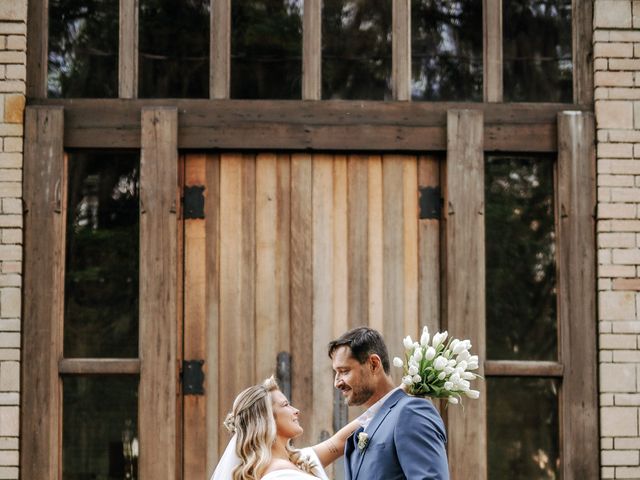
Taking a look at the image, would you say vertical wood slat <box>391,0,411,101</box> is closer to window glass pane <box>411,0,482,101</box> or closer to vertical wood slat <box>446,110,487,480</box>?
window glass pane <box>411,0,482,101</box>

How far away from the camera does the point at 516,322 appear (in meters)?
7.20

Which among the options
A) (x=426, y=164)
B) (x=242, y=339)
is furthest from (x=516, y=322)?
(x=242, y=339)

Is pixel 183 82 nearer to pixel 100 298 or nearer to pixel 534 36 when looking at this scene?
pixel 100 298

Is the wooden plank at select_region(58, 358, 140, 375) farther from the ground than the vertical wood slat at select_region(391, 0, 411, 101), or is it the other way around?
the vertical wood slat at select_region(391, 0, 411, 101)

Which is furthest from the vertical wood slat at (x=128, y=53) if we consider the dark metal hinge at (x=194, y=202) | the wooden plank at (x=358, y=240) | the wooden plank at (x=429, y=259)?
the wooden plank at (x=429, y=259)

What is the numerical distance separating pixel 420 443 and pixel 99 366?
3.00m

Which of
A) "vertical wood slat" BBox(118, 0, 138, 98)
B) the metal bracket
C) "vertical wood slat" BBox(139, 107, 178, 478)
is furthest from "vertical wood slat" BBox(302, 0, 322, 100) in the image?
the metal bracket

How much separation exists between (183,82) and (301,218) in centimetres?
114

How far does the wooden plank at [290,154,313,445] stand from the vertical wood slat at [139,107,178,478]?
721 millimetres

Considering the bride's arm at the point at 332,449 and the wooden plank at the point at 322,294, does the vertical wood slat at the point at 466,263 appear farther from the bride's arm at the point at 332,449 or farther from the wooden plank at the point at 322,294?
the bride's arm at the point at 332,449

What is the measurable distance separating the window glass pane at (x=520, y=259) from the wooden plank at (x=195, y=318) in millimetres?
1768

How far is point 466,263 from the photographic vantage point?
277 inches

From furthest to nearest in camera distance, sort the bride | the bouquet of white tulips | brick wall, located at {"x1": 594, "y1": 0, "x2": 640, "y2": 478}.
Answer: brick wall, located at {"x1": 594, "y1": 0, "x2": 640, "y2": 478} < the bride < the bouquet of white tulips

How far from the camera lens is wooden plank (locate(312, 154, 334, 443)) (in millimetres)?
7023
